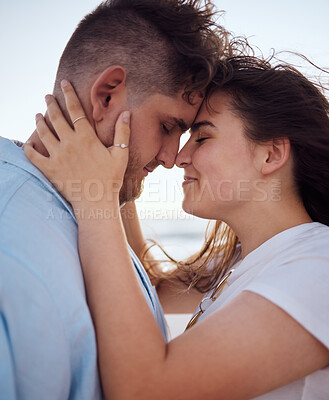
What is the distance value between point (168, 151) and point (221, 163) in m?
0.30

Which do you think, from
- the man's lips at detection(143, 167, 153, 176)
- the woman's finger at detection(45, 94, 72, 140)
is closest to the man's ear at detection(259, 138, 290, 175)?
the man's lips at detection(143, 167, 153, 176)

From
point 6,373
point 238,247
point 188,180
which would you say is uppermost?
point 188,180

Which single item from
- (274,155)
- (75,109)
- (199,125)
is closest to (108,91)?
(75,109)

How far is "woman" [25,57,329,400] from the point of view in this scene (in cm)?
124

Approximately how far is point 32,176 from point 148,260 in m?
1.53

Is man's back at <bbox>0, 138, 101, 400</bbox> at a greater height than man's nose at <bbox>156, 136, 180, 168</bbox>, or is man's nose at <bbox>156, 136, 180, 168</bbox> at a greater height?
man's nose at <bbox>156, 136, 180, 168</bbox>

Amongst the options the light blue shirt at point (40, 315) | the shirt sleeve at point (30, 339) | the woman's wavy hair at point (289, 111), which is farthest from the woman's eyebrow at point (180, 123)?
the shirt sleeve at point (30, 339)

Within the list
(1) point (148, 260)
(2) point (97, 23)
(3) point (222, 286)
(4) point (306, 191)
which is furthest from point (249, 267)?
(2) point (97, 23)

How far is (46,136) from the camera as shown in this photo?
168 centimetres

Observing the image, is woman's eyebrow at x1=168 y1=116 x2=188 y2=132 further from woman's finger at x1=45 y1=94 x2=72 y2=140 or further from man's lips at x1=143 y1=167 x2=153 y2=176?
woman's finger at x1=45 y1=94 x2=72 y2=140

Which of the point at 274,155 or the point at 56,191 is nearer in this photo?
the point at 56,191

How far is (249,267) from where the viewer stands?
1804 mm

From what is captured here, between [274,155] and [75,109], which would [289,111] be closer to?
[274,155]

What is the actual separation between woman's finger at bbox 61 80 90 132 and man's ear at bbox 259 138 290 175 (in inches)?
36.0
